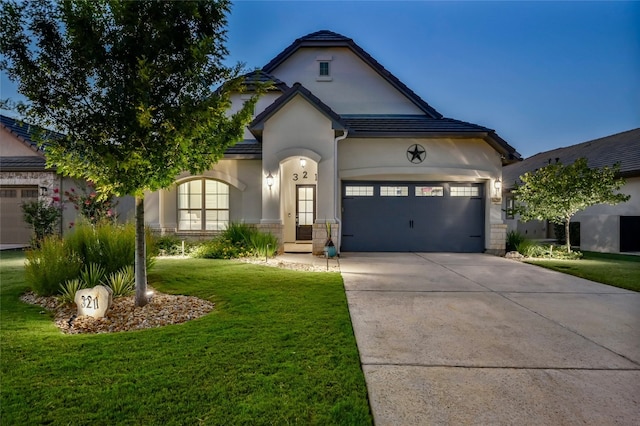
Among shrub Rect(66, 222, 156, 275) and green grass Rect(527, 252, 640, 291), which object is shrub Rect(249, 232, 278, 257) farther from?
green grass Rect(527, 252, 640, 291)

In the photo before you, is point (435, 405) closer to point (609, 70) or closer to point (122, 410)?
point (122, 410)

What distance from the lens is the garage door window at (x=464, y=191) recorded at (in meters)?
12.7

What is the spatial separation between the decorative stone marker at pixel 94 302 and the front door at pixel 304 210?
34.5 ft

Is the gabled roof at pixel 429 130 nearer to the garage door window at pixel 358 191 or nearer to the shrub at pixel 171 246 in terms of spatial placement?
the garage door window at pixel 358 191

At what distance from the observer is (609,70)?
3438cm

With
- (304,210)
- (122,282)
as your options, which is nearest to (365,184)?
(304,210)

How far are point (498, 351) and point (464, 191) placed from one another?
394 inches

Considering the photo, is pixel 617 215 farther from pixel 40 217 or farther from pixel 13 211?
pixel 13 211

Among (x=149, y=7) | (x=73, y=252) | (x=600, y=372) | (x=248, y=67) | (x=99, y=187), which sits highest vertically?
(x=149, y=7)

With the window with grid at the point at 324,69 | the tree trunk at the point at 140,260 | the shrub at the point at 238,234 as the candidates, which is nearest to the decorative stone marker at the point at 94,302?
the tree trunk at the point at 140,260

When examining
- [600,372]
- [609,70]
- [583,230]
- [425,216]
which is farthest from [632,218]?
[609,70]

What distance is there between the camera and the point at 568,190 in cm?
1109

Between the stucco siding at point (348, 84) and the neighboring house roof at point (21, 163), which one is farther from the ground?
the stucco siding at point (348, 84)

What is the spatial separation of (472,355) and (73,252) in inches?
253
